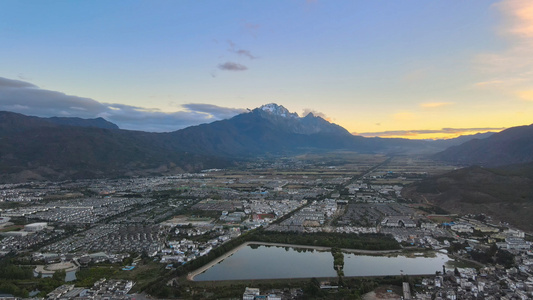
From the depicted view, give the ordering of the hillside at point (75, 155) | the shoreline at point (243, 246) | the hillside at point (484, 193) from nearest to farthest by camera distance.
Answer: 1. the shoreline at point (243, 246)
2. the hillside at point (484, 193)
3. the hillside at point (75, 155)

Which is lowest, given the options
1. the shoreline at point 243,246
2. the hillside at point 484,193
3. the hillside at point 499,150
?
the shoreline at point 243,246

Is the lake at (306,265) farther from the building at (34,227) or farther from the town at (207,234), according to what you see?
the building at (34,227)

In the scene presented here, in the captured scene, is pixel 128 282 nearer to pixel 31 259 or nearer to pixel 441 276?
pixel 31 259

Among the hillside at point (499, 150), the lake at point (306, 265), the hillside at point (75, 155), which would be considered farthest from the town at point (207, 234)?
the hillside at point (499, 150)

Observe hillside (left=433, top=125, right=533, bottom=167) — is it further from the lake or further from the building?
the building

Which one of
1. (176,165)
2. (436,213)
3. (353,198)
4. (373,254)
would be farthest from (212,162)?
(373,254)

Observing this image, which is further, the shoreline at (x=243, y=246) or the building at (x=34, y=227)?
the building at (x=34, y=227)

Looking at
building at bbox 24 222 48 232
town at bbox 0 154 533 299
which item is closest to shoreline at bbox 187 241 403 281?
town at bbox 0 154 533 299
